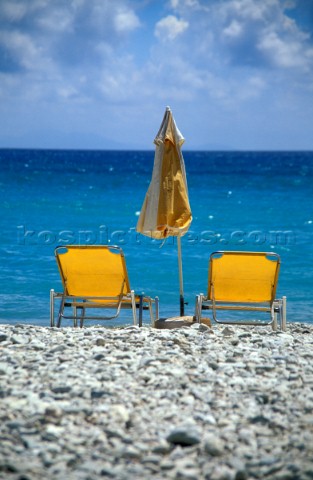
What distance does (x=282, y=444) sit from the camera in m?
3.74

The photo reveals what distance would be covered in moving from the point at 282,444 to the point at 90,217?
64.2ft

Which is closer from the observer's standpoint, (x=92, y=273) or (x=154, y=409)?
(x=154, y=409)

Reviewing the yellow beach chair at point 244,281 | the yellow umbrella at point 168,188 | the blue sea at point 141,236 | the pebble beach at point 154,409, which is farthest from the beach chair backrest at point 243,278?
the blue sea at point 141,236

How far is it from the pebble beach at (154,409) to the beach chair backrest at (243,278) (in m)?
1.43

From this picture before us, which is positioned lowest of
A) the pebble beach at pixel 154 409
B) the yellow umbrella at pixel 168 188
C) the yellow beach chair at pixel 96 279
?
the pebble beach at pixel 154 409

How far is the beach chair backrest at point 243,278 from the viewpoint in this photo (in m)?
6.87

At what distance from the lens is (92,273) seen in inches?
277

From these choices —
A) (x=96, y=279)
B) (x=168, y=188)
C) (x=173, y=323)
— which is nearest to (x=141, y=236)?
(x=96, y=279)

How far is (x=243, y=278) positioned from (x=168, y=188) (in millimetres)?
980

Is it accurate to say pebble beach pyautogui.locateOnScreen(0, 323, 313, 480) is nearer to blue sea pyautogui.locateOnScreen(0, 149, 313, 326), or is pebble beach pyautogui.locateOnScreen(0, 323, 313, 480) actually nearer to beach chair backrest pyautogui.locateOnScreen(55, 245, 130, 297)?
beach chair backrest pyautogui.locateOnScreen(55, 245, 130, 297)

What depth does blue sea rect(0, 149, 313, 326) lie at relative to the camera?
11.1m

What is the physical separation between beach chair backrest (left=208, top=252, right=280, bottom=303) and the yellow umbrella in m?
0.47

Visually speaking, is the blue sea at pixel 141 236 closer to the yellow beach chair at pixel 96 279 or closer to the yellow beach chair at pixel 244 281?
the yellow beach chair at pixel 96 279

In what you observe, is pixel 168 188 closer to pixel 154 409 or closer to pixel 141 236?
pixel 154 409
